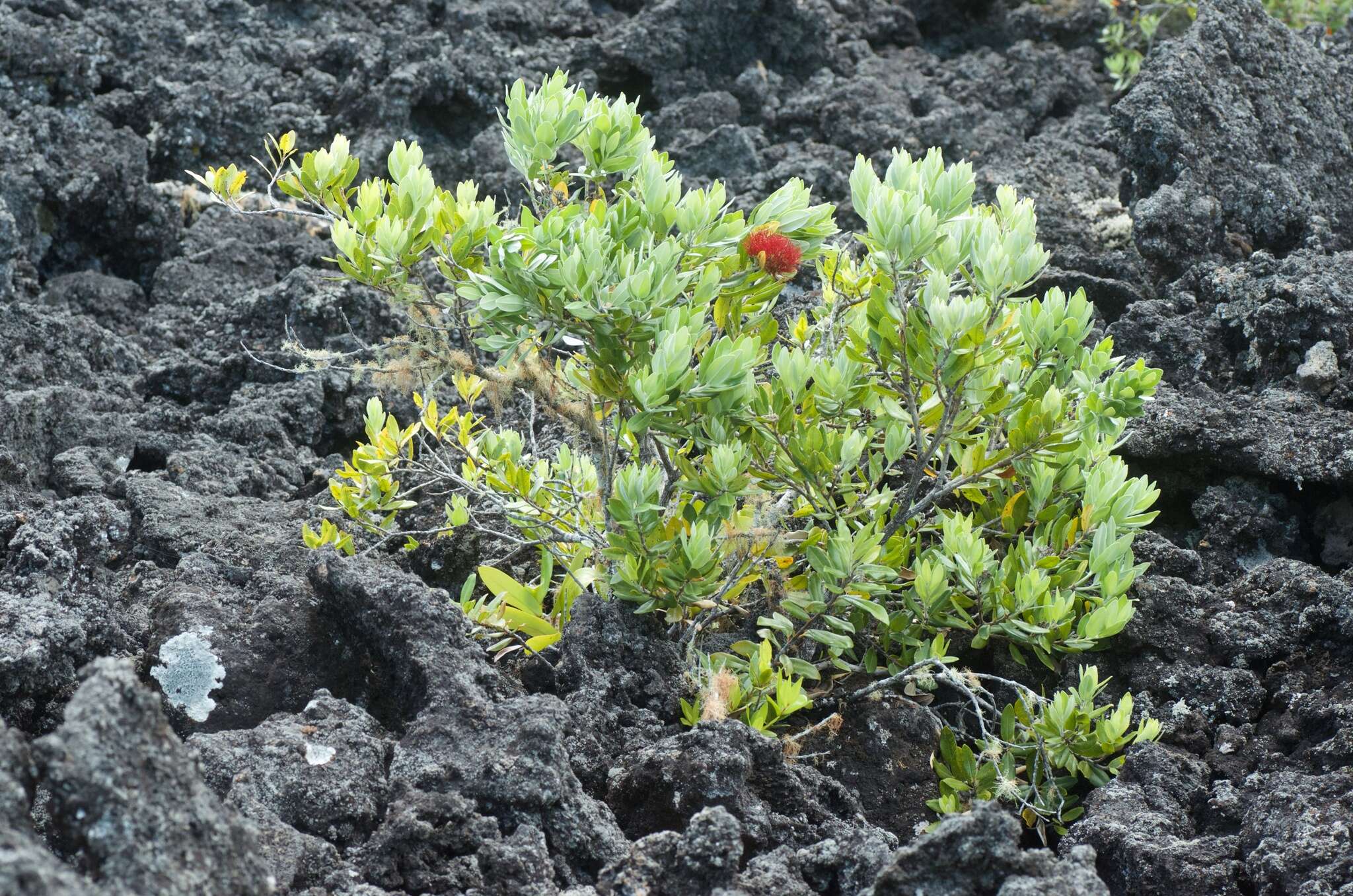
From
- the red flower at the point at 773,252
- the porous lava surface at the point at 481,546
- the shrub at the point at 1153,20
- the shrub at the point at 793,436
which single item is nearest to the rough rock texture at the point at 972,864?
the porous lava surface at the point at 481,546

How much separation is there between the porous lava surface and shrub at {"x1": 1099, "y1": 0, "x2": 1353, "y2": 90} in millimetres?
175

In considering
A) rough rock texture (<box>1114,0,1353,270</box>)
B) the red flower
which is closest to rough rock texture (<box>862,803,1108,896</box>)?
the red flower

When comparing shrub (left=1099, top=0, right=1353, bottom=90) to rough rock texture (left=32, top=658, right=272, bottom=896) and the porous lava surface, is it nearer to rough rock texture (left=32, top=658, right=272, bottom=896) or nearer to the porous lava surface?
the porous lava surface

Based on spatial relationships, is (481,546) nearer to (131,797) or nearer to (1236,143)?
(131,797)

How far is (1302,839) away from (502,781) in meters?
1.63

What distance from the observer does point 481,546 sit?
13.2 feet

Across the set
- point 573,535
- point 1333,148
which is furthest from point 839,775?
point 1333,148

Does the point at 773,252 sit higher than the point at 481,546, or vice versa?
the point at 773,252

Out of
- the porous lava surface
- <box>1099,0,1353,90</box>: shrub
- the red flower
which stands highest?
<box>1099,0,1353,90</box>: shrub

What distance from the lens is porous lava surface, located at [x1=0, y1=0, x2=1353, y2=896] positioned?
8.60ft

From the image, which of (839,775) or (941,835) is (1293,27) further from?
(941,835)

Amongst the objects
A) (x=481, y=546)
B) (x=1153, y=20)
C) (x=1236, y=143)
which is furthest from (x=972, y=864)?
→ (x=1153, y=20)

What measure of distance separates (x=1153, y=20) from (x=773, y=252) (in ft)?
15.8

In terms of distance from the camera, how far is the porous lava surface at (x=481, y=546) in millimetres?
2621
